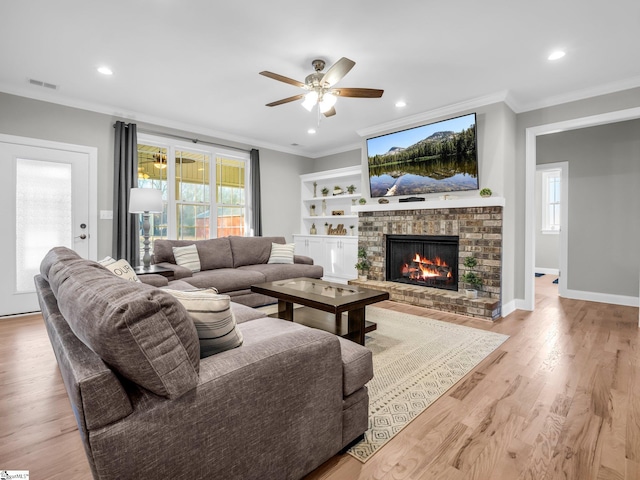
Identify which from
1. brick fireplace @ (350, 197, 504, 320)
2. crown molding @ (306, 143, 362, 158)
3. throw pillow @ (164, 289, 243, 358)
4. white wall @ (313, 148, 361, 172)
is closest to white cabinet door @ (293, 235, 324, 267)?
brick fireplace @ (350, 197, 504, 320)

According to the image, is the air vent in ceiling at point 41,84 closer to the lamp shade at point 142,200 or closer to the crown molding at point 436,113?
the lamp shade at point 142,200

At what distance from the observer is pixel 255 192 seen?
601 cm

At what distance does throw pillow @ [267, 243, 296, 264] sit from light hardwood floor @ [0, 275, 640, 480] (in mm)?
2802

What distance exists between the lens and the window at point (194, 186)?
4980mm

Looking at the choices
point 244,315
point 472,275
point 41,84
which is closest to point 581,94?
point 472,275

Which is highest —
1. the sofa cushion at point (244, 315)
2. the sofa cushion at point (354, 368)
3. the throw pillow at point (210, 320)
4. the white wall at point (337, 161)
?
the white wall at point (337, 161)

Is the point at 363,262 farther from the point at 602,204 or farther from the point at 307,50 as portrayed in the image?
the point at 602,204

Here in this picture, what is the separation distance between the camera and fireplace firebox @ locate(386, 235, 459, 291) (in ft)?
14.7

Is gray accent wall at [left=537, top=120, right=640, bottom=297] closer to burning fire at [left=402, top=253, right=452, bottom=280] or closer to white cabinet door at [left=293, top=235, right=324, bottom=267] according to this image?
burning fire at [left=402, top=253, right=452, bottom=280]

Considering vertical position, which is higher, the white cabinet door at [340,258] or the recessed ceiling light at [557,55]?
the recessed ceiling light at [557,55]

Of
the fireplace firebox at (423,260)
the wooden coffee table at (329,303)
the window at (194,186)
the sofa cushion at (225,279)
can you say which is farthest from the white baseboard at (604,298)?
the window at (194,186)

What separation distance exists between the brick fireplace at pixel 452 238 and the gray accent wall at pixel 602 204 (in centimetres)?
192

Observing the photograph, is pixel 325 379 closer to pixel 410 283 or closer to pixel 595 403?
pixel 595 403

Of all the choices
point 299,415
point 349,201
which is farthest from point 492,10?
point 349,201
